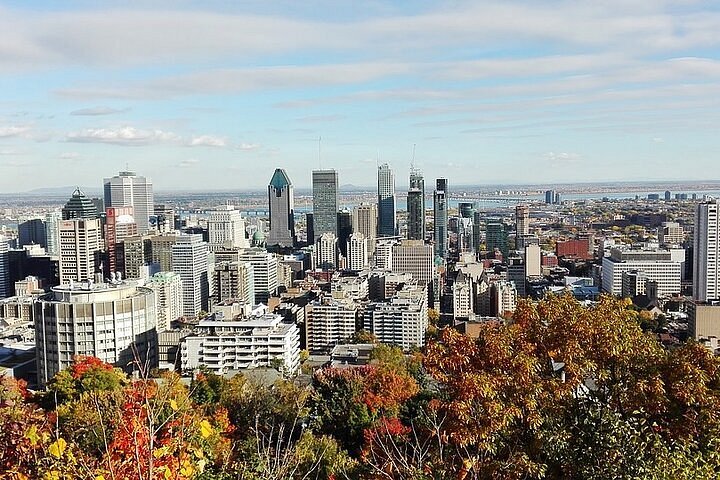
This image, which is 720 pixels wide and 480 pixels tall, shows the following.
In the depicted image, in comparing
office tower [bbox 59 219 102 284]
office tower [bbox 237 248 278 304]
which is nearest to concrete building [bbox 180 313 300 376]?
office tower [bbox 237 248 278 304]

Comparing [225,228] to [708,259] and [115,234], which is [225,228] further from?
[708,259]

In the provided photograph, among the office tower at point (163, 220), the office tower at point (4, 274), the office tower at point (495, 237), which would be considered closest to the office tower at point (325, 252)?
the office tower at point (163, 220)

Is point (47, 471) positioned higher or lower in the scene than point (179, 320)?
higher

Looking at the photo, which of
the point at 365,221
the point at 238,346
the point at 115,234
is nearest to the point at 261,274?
the point at 115,234

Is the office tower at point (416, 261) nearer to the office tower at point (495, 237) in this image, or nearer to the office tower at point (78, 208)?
the office tower at point (495, 237)

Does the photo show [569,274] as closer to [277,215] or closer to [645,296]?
[645,296]

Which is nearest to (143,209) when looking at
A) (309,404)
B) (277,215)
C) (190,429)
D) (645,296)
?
(277,215)
